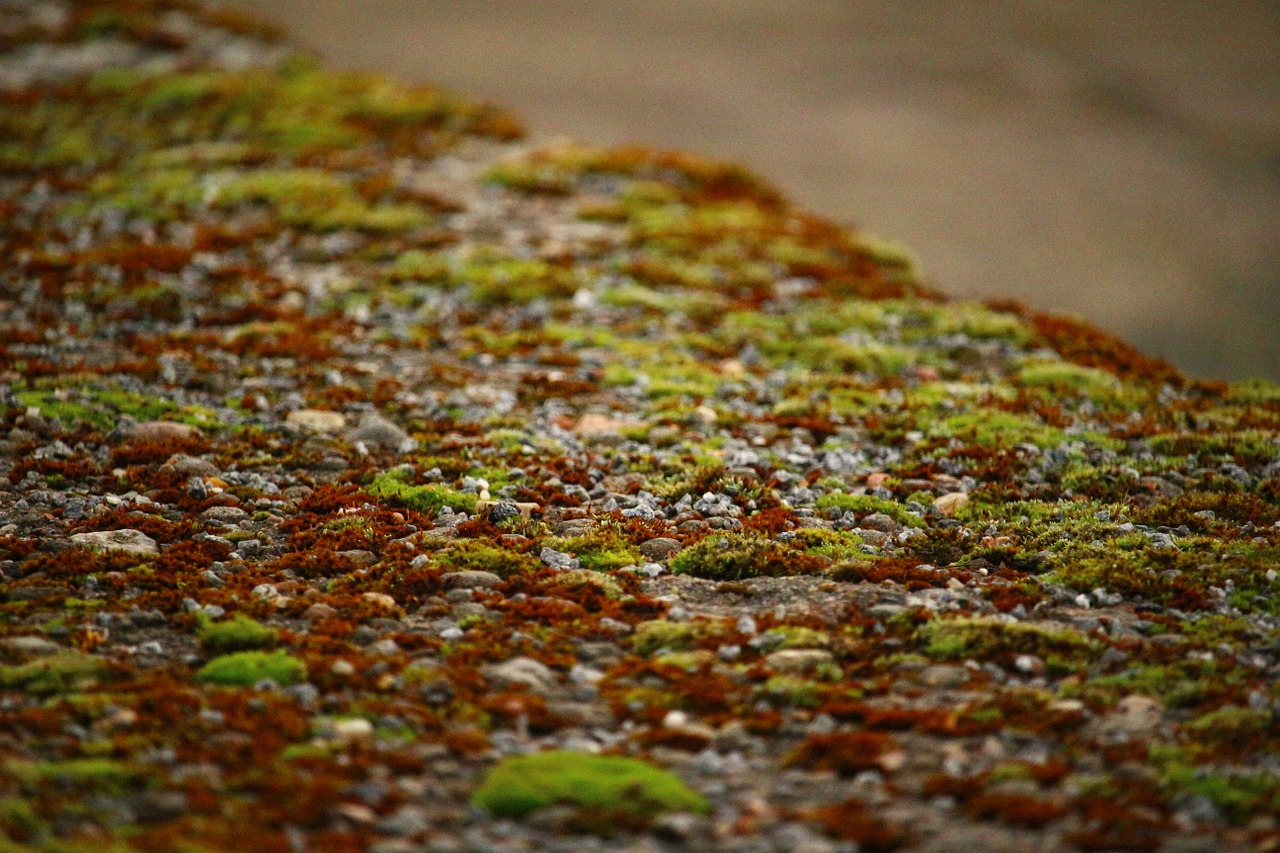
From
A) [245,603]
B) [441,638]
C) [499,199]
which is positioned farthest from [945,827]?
[499,199]

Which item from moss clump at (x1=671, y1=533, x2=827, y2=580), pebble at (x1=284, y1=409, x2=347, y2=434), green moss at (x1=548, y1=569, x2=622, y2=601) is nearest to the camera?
green moss at (x1=548, y1=569, x2=622, y2=601)

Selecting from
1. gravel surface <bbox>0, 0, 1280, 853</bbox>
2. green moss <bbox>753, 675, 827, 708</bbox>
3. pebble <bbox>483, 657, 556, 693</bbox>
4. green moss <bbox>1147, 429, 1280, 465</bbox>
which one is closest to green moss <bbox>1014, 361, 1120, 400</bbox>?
gravel surface <bbox>0, 0, 1280, 853</bbox>

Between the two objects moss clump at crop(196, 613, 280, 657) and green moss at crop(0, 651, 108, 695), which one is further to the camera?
moss clump at crop(196, 613, 280, 657)

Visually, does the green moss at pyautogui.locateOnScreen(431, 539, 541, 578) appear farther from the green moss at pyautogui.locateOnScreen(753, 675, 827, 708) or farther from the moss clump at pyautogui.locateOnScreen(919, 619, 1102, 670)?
the moss clump at pyautogui.locateOnScreen(919, 619, 1102, 670)

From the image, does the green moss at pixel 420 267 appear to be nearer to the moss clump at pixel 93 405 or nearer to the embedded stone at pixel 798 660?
the moss clump at pixel 93 405

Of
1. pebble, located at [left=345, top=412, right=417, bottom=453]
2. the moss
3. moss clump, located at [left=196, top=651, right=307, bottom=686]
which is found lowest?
moss clump, located at [left=196, top=651, right=307, bottom=686]
